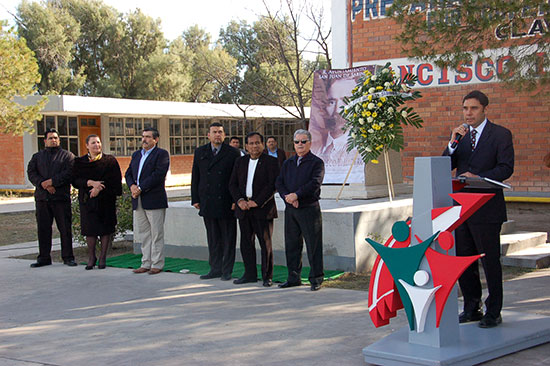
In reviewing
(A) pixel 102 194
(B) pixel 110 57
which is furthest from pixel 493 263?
(B) pixel 110 57

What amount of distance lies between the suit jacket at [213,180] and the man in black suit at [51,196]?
86.2 inches

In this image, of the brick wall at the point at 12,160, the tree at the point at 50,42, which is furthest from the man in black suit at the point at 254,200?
the tree at the point at 50,42

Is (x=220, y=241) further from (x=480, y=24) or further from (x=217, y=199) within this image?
(x=480, y=24)

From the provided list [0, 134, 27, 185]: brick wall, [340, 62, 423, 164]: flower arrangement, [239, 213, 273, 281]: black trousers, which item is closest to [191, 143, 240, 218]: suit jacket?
[239, 213, 273, 281]: black trousers

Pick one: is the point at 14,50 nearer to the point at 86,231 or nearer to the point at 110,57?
the point at 86,231

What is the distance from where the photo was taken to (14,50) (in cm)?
2539

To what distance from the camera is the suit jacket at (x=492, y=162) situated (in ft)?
18.3

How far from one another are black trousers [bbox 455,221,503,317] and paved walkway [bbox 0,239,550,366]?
1.77ft

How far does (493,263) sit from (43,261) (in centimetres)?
693

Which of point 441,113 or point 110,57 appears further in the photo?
point 110,57

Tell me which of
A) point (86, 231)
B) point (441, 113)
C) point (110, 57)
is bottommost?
point (86, 231)

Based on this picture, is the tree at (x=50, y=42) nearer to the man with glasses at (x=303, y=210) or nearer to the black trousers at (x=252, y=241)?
the black trousers at (x=252, y=241)

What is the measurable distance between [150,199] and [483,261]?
5.01 meters

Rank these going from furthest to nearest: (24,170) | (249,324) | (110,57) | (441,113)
→ (110,57)
(24,170)
(441,113)
(249,324)
